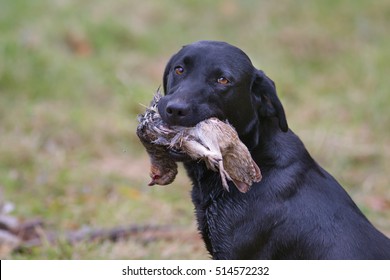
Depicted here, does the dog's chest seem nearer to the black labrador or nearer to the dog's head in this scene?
the black labrador

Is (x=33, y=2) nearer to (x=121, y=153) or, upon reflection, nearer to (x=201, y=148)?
(x=121, y=153)

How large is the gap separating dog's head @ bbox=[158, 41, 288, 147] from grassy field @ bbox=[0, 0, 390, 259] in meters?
1.58

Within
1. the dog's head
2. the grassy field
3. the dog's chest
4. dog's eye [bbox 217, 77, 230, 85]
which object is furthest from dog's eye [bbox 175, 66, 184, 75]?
the grassy field

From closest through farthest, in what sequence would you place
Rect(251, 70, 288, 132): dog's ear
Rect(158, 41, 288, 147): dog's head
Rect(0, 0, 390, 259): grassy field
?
Rect(158, 41, 288, 147): dog's head, Rect(251, 70, 288, 132): dog's ear, Rect(0, 0, 390, 259): grassy field

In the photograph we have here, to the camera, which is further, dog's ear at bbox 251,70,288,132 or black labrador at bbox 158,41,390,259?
dog's ear at bbox 251,70,288,132

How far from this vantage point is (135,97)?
8695 mm

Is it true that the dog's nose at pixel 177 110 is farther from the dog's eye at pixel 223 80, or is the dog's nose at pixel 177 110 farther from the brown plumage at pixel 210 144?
the dog's eye at pixel 223 80

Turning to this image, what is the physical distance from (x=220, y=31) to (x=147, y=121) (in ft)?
25.0

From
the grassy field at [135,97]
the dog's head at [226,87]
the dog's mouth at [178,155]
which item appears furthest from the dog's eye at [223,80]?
the grassy field at [135,97]

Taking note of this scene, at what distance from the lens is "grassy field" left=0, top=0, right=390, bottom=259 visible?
6137 mm

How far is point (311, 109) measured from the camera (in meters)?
8.96

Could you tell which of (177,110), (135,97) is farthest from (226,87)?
(135,97)
